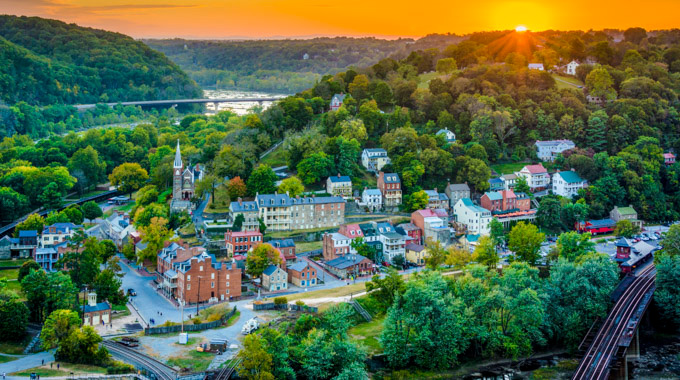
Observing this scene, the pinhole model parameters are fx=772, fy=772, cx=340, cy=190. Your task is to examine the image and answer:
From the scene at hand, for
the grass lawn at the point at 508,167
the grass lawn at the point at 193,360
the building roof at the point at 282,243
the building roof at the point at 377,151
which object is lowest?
the grass lawn at the point at 193,360

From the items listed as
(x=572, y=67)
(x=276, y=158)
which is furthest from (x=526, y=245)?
(x=572, y=67)

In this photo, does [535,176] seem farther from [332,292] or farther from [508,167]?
[332,292]

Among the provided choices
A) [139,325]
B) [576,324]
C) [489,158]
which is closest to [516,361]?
[576,324]

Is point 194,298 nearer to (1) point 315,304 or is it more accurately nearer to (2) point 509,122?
(1) point 315,304

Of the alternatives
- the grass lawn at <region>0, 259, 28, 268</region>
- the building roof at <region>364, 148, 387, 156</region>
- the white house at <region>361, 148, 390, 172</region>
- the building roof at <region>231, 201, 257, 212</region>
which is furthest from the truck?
the building roof at <region>364, 148, 387, 156</region>

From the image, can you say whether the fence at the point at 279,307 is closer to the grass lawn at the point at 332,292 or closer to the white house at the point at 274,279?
the grass lawn at the point at 332,292

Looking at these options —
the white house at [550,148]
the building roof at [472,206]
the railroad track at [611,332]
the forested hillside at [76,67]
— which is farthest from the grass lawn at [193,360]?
the forested hillside at [76,67]
